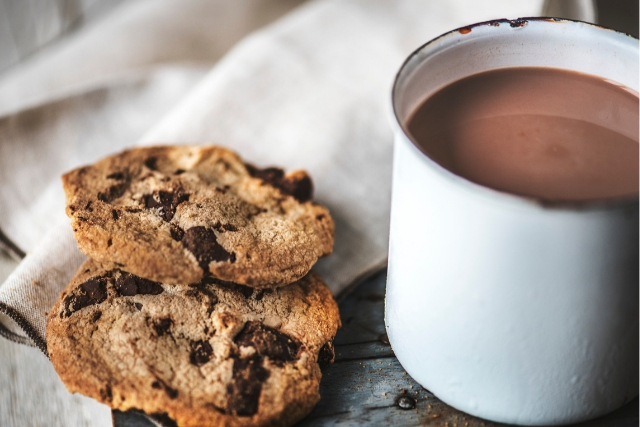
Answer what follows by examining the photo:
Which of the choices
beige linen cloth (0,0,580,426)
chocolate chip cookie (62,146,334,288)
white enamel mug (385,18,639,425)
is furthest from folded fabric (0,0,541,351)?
white enamel mug (385,18,639,425)

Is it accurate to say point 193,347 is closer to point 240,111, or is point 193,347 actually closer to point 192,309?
point 192,309

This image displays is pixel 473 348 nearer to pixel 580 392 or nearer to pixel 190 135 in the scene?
pixel 580 392

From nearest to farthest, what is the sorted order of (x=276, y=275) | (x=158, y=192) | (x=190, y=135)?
(x=276, y=275) < (x=158, y=192) < (x=190, y=135)

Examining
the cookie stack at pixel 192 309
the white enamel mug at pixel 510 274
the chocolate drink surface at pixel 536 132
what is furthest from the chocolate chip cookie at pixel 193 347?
the chocolate drink surface at pixel 536 132

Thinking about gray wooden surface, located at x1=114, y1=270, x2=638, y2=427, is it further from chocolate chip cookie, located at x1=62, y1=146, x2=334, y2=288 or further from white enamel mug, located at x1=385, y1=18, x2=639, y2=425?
chocolate chip cookie, located at x1=62, y1=146, x2=334, y2=288

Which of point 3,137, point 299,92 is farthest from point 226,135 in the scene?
point 3,137

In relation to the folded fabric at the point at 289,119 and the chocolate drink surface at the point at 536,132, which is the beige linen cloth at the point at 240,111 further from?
the chocolate drink surface at the point at 536,132

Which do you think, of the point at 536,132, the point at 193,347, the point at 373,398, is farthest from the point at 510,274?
the point at 193,347
